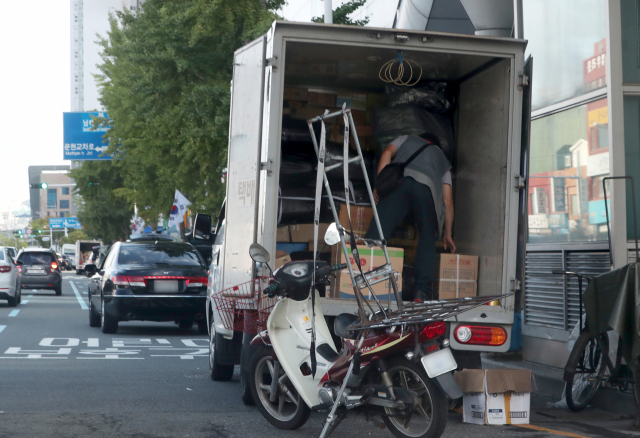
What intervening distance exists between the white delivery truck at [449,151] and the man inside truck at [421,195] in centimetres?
18

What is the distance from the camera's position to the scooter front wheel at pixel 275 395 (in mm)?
6188

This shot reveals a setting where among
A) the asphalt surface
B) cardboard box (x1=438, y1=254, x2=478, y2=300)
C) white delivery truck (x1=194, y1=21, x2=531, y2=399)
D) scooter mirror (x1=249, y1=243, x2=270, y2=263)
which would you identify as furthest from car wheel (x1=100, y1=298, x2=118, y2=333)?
Answer: scooter mirror (x1=249, y1=243, x2=270, y2=263)

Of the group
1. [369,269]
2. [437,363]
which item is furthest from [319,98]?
[437,363]

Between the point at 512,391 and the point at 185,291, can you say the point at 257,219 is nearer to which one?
the point at 512,391

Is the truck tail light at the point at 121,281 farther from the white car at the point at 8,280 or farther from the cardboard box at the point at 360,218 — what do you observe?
the white car at the point at 8,280

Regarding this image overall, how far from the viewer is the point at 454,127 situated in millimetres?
8602

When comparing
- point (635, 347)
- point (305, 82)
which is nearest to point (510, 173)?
point (635, 347)

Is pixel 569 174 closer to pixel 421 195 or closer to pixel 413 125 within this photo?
pixel 413 125

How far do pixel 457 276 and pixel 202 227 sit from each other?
3.11 metres

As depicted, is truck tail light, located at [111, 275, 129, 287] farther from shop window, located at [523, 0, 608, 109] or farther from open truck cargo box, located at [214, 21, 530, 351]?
shop window, located at [523, 0, 608, 109]

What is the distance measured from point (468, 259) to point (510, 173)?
94 cm

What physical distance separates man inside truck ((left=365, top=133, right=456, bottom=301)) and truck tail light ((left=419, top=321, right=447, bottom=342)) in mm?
2308

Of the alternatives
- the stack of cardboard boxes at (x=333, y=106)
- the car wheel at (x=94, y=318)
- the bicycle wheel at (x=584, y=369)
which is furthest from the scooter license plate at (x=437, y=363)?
the car wheel at (x=94, y=318)

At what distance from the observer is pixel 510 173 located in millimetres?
6777
